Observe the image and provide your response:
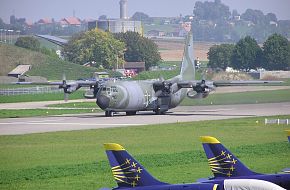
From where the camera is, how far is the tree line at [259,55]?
15138 centimetres

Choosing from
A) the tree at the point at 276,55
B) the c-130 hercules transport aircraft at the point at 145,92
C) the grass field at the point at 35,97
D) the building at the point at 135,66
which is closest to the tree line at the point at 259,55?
the tree at the point at 276,55

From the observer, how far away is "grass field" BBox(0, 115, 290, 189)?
136ft

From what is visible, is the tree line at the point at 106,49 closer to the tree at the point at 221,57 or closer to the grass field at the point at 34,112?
the tree at the point at 221,57

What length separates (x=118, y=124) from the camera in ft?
239

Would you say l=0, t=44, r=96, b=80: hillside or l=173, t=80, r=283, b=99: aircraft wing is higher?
l=173, t=80, r=283, b=99: aircraft wing

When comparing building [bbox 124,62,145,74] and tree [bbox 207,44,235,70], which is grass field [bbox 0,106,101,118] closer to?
tree [bbox 207,44,235,70]

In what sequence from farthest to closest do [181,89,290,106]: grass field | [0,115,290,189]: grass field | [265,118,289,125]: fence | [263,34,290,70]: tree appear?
[263,34,290,70]: tree, [181,89,290,106]: grass field, [265,118,289,125]: fence, [0,115,290,189]: grass field

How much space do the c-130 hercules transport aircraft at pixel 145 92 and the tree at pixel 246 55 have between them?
6723cm

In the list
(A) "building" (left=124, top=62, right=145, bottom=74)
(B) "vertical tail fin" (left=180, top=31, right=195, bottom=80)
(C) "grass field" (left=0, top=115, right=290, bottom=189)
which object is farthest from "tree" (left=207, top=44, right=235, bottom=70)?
(C) "grass field" (left=0, top=115, right=290, bottom=189)

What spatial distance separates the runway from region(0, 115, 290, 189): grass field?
4566mm

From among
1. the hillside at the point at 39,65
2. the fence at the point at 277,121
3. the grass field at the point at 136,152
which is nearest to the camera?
the grass field at the point at 136,152

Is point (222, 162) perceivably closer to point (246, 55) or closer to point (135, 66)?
point (246, 55)

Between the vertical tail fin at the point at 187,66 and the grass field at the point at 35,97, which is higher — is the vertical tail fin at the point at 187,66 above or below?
above

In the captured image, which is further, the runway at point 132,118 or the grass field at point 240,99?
the grass field at point 240,99
